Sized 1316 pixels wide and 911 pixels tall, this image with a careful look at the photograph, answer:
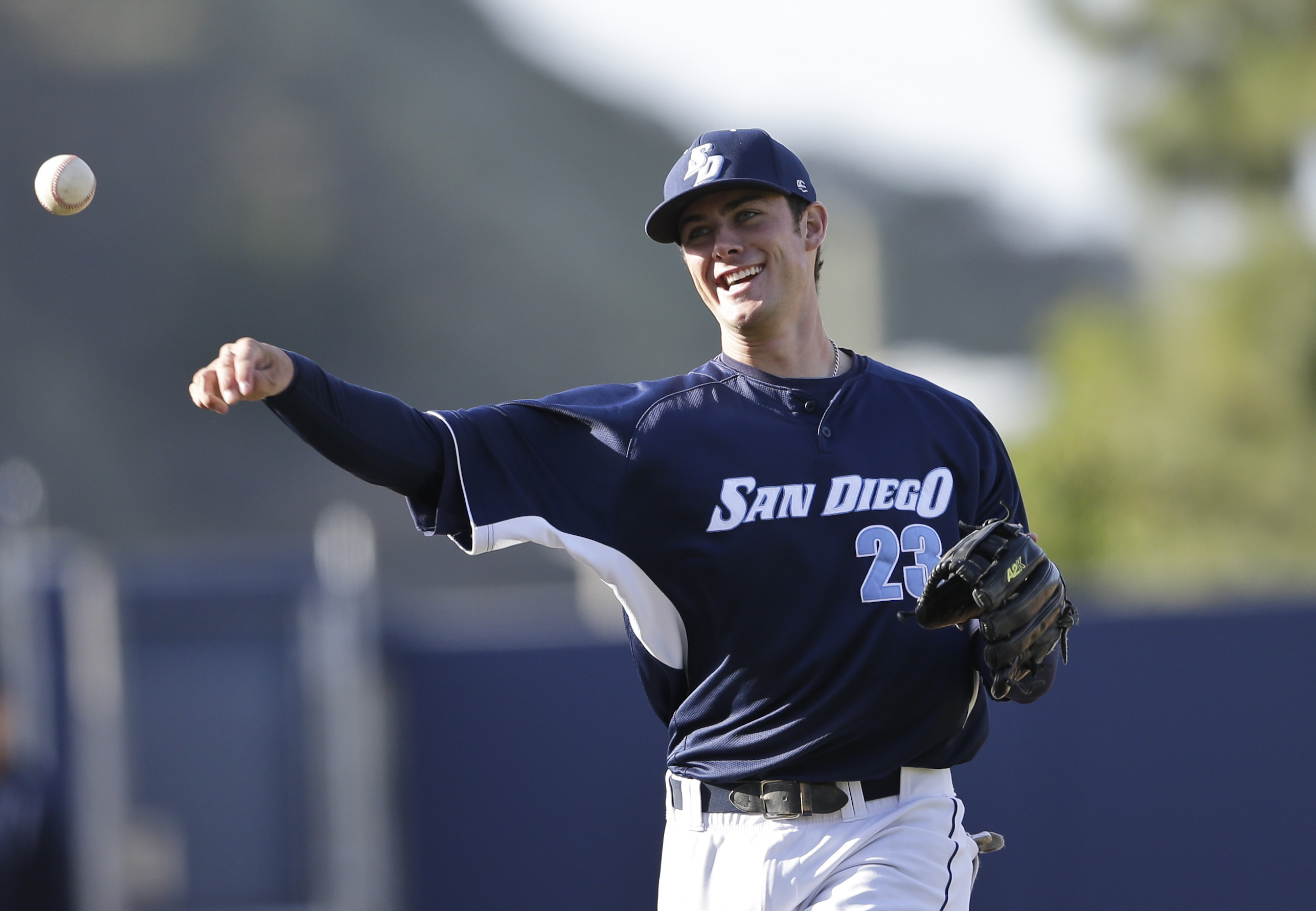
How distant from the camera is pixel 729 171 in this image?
3.28m

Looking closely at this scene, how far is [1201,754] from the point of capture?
763cm

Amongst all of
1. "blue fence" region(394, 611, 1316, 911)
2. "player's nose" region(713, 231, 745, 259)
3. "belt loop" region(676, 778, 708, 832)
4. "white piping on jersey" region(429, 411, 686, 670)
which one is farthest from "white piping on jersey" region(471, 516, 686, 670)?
"blue fence" region(394, 611, 1316, 911)

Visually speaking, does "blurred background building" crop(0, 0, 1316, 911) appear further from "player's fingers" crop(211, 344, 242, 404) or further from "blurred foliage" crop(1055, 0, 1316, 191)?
"player's fingers" crop(211, 344, 242, 404)

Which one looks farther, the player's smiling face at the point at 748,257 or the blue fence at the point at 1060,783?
the blue fence at the point at 1060,783

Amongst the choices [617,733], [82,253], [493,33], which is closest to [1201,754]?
[617,733]

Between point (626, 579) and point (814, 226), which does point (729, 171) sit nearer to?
point (814, 226)

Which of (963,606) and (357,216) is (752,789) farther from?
(357,216)

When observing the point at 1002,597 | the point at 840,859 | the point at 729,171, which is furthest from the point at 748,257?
the point at 840,859

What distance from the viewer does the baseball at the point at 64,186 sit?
3.38 m

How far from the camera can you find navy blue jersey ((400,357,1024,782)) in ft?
10.2

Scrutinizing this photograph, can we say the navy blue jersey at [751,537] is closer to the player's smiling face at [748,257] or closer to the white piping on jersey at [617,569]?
the white piping on jersey at [617,569]

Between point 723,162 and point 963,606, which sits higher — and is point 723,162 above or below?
above

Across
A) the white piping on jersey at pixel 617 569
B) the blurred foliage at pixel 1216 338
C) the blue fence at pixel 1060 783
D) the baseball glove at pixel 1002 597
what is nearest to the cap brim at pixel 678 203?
the white piping on jersey at pixel 617 569

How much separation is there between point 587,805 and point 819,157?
31.9 meters
